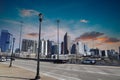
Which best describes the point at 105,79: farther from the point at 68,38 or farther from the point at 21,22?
the point at 68,38

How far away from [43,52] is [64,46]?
127ft

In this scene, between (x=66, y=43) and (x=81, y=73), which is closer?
(x=81, y=73)

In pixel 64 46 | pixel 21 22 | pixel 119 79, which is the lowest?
pixel 119 79

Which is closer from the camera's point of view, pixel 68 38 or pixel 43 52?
pixel 68 38

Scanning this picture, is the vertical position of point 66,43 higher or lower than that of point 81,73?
higher

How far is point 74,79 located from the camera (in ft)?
53.4

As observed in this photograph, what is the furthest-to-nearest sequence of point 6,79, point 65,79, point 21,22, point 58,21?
point 21,22 < point 58,21 < point 65,79 < point 6,79

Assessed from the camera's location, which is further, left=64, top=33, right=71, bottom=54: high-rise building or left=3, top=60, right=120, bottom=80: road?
left=64, top=33, right=71, bottom=54: high-rise building

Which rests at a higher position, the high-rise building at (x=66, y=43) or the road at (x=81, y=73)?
the high-rise building at (x=66, y=43)

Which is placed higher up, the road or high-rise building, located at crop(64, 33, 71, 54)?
high-rise building, located at crop(64, 33, 71, 54)

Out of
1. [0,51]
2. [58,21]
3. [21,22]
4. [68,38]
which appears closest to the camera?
[58,21]

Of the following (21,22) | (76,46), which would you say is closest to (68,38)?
(76,46)

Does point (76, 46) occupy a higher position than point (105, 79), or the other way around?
point (76, 46)

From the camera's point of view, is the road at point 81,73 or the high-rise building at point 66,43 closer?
the road at point 81,73
